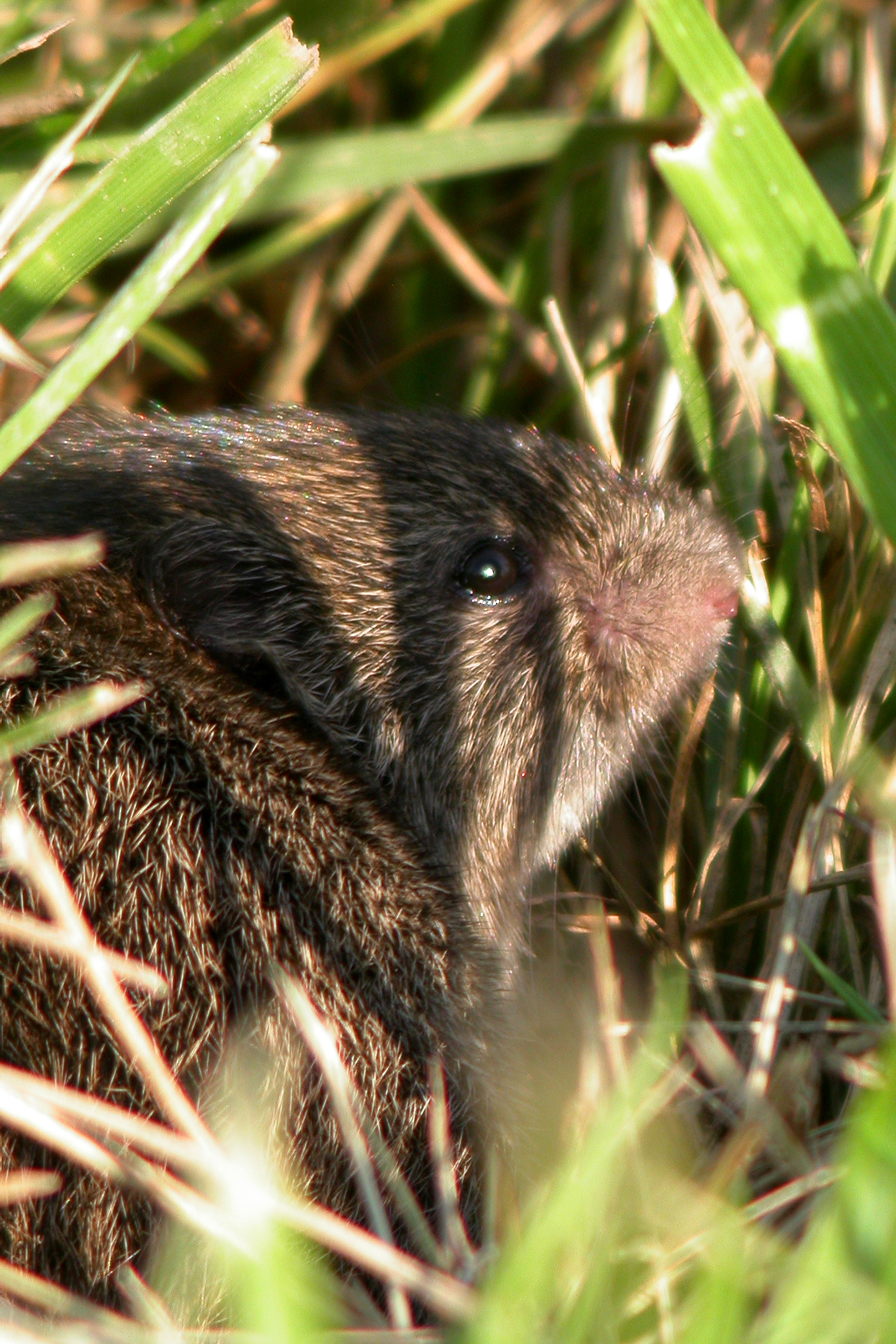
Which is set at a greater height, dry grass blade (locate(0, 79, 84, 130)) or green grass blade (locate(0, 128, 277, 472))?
dry grass blade (locate(0, 79, 84, 130))

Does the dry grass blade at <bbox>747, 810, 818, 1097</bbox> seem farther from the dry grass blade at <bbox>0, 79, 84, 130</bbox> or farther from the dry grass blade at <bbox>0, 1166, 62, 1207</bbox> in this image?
the dry grass blade at <bbox>0, 79, 84, 130</bbox>

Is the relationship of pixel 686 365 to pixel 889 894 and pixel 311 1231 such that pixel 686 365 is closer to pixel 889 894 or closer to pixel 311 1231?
pixel 889 894

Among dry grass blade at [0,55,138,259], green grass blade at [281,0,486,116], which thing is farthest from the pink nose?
green grass blade at [281,0,486,116]

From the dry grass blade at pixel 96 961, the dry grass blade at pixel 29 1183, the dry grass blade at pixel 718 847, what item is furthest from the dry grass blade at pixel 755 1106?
the dry grass blade at pixel 29 1183

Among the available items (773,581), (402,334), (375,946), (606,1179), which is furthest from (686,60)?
(402,334)

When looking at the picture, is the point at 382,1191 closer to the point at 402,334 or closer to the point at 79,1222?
the point at 79,1222

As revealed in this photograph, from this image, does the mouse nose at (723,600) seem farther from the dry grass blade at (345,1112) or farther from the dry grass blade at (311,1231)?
the dry grass blade at (311,1231)
